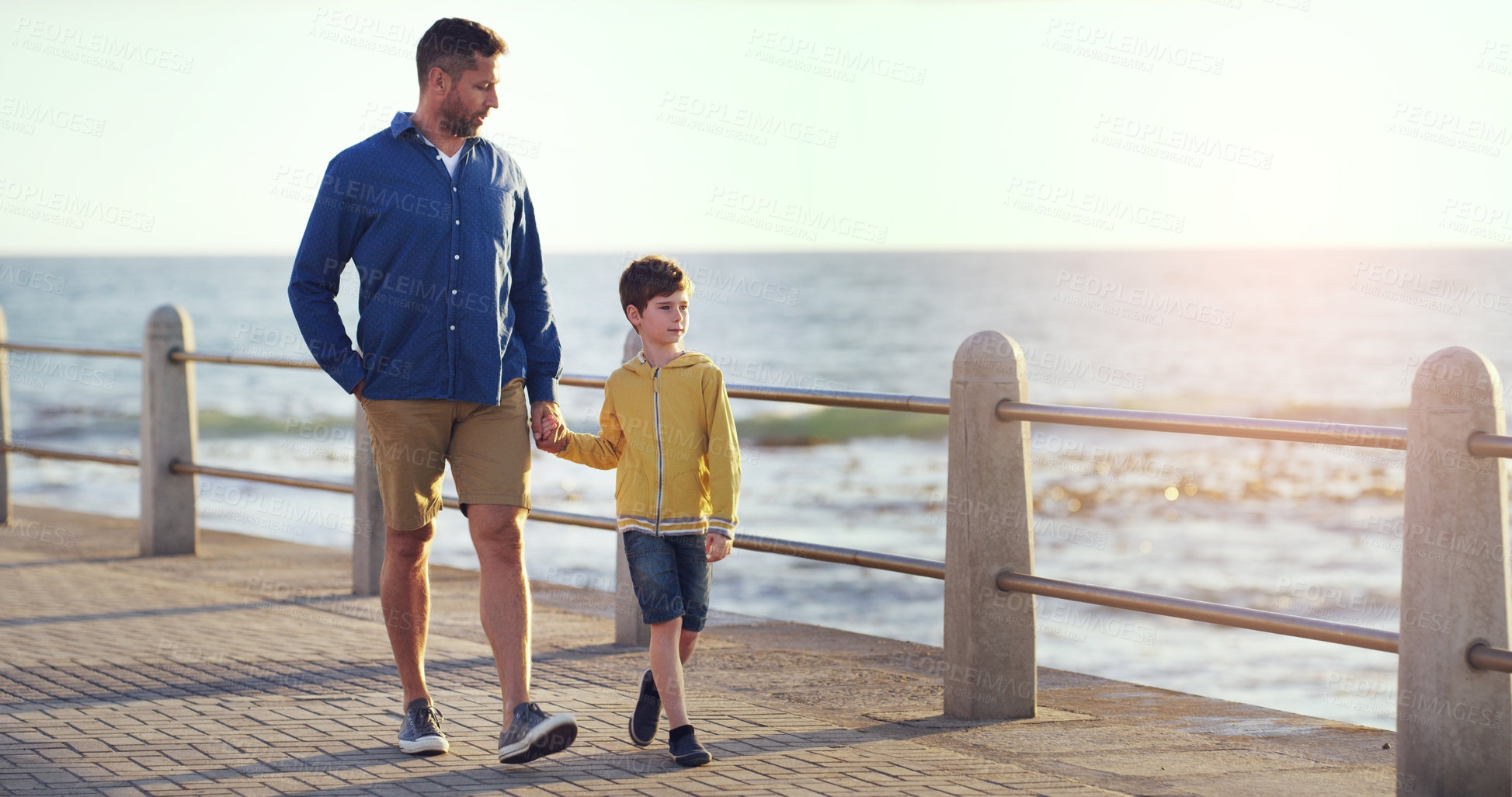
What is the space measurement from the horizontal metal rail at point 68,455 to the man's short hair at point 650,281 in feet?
17.6

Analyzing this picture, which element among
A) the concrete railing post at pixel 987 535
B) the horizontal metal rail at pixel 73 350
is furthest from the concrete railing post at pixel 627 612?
the horizontal metal rail at pixel 73 350

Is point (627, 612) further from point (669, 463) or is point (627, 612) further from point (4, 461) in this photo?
point (4, 461)

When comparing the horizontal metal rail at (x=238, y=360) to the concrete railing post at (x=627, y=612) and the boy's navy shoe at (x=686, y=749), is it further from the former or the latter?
the boy's navy shoe at (x=686, y=749)

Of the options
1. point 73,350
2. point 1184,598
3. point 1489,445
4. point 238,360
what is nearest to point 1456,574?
point 1489,445

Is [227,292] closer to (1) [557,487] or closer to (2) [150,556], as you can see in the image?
(1) [557,487]

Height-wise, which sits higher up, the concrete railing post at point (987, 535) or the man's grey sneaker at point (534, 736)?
the concrete railing post at point (987, 535)

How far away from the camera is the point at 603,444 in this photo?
414 centimetres

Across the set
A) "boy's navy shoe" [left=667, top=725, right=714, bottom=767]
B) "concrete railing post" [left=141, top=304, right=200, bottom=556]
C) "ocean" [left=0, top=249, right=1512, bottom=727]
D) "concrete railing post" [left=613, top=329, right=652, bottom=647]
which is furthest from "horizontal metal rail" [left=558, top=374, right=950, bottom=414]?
"ocean" [left=0, top=249, right=1512, bottom=727]

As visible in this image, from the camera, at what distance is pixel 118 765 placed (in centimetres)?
403

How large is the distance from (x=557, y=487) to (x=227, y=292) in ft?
240

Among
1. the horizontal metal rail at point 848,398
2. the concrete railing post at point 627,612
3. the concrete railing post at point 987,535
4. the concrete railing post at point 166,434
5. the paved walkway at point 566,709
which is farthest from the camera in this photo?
the concrete railing post at point 166,434

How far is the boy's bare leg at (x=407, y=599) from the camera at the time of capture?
421cm

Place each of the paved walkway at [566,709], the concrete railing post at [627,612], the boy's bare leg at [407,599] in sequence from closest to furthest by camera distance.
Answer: the paved walkway at [566,709] < the boy's bare leg at [407,599] < the concrete railing post at [627,612]

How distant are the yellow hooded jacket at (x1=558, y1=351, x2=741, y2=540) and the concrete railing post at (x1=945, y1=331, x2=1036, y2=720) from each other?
910 millimetres
